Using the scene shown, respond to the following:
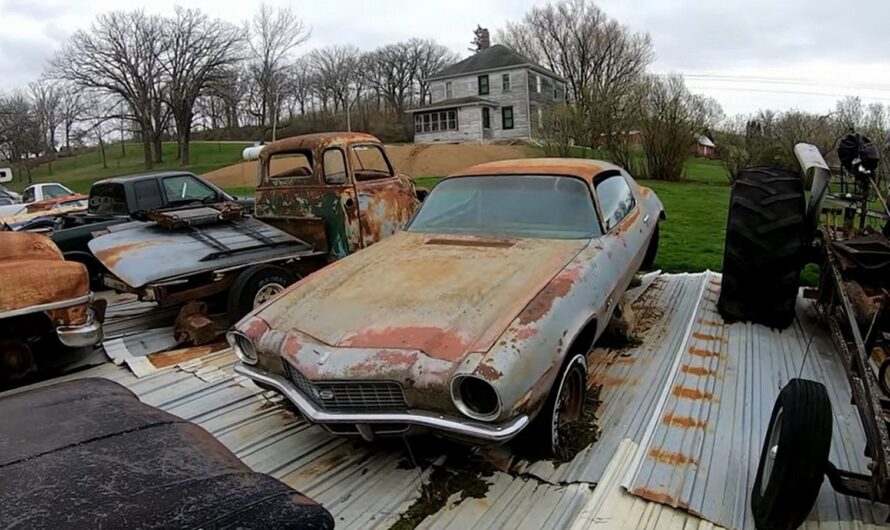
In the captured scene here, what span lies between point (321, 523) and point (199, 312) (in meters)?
4.66

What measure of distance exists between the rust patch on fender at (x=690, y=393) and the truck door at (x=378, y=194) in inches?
133

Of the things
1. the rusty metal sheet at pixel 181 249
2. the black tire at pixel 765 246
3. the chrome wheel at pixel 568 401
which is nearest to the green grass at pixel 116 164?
the rusty metal sheet at pixel 181 249

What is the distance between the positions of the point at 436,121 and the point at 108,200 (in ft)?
111

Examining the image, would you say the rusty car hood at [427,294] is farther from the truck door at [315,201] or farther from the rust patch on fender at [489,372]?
the truck door at [315,201]

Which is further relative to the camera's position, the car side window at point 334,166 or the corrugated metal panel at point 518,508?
the car side window at point 334,166

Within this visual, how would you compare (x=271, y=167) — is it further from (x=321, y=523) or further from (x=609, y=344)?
(x=321, y=523)

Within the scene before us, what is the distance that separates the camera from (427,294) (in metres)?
3.31

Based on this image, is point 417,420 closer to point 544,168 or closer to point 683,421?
point 683,421

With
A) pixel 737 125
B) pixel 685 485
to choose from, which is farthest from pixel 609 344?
pixel 737 125

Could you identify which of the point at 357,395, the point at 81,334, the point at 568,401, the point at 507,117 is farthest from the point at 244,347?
the point at 507,117

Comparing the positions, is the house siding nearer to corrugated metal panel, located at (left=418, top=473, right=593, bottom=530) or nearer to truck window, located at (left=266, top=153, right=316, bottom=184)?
truck window, located at (left=266, top=153, right=316, bottom=184)

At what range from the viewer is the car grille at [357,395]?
280 centimetres

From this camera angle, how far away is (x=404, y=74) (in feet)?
203

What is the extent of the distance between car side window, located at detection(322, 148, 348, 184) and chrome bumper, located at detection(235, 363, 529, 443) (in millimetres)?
3598
